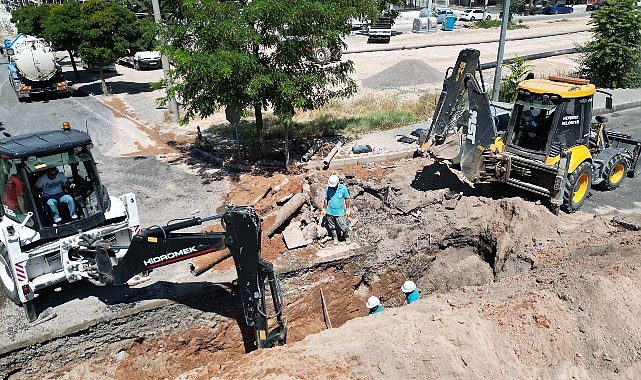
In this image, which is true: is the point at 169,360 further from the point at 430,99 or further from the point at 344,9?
the point at 430,99

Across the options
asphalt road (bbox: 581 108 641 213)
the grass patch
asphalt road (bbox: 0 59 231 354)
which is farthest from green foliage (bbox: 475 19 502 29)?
asphalt road (bbox: 581 108 641 213)

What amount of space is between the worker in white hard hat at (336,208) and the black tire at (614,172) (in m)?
6.57

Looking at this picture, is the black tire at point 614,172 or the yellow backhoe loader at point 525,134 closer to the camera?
the yellow backhoe loader at point 525,134

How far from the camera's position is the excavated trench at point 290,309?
8195 millimetres

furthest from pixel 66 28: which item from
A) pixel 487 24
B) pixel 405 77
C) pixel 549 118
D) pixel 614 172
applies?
pixel 487 24

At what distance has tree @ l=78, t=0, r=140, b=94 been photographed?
24281 mm

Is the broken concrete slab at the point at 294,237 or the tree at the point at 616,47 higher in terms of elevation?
the tree at the point at 616,47

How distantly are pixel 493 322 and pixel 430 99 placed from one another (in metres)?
14.9

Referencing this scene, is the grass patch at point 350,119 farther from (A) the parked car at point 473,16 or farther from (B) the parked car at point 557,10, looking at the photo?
(B) the parked car at point 557,10

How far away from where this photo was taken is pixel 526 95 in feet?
35.7

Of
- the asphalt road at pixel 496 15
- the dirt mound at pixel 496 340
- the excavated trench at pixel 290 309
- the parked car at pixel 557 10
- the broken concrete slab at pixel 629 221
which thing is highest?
the parked car at pixel 557 10

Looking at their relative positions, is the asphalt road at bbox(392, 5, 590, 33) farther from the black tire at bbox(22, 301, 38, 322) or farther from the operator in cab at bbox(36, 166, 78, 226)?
the black tire at bbox(22, 301, 38, 322)

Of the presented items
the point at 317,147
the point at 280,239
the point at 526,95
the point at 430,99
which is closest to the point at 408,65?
the point at 430,99

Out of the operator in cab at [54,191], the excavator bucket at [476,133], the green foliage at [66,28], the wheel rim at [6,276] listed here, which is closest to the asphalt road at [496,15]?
the green foliage at [66,28]
